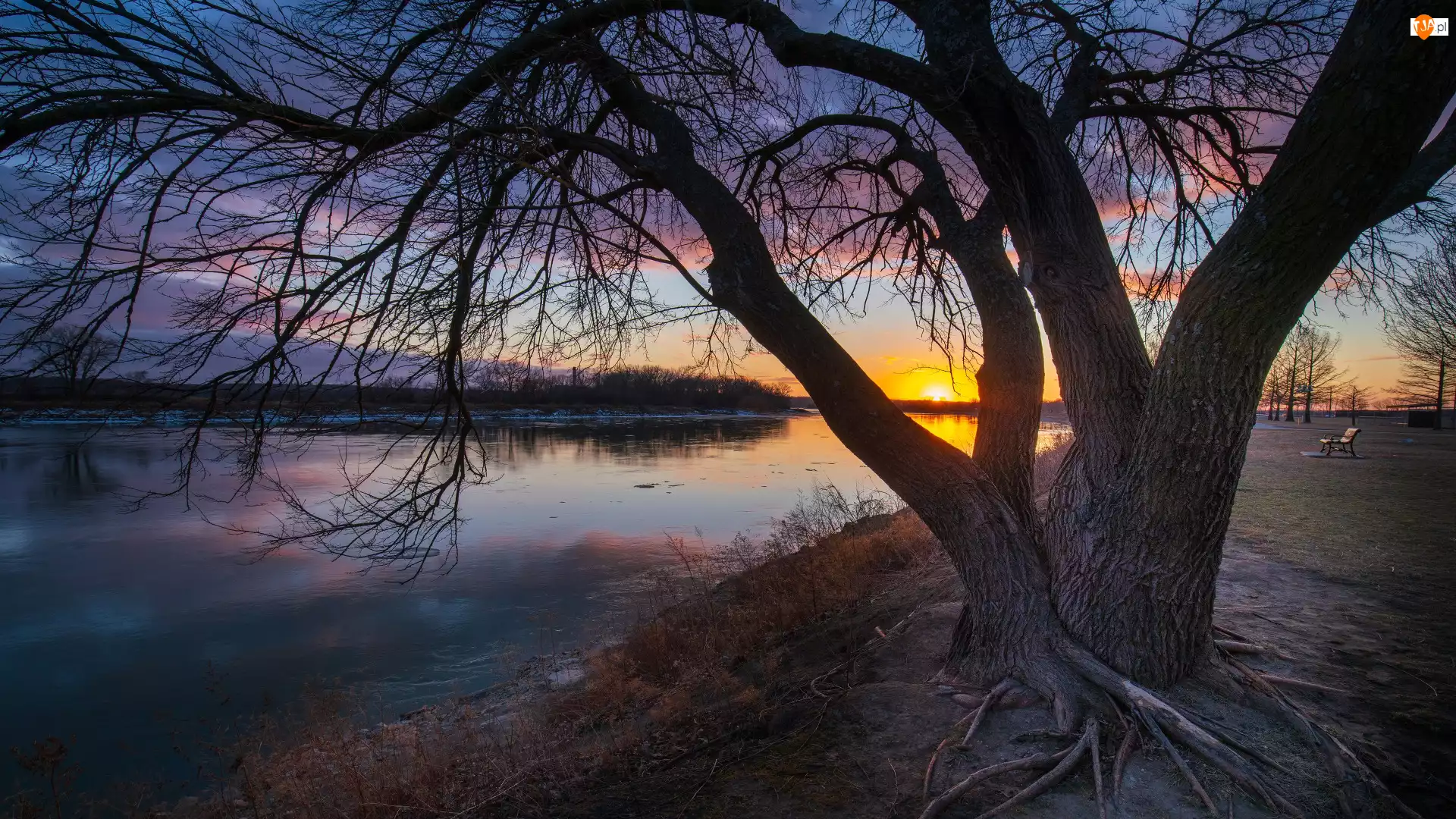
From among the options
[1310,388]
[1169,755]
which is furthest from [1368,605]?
[1310,388]

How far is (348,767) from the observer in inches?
194

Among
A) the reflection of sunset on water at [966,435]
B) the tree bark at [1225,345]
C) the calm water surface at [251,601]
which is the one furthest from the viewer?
the reflection of sunset on water at [966,435]

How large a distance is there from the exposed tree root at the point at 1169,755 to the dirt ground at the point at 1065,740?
58mm

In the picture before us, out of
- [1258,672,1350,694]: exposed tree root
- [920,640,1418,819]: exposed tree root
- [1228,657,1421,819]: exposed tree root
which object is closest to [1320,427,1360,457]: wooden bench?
[1258,672,1350,694]: exposed tree root

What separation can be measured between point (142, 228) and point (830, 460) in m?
31.2

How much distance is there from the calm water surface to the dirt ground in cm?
323

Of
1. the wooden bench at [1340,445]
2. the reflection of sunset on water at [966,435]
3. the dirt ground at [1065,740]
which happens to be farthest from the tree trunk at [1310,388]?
the dirt ground at [1065,740]

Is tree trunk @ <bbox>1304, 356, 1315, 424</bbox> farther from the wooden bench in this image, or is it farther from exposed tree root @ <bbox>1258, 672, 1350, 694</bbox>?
exposed tree root @ <bbox>1258, 672, 1350, 694</bbox>

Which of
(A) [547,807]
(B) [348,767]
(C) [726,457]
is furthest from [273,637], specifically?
(C) [726,457]

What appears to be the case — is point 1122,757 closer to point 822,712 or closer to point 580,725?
point 822,712

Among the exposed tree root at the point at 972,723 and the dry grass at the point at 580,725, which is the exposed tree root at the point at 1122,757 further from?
the dry grass at the point at 580,725

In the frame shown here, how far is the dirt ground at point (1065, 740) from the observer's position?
10.2 ft

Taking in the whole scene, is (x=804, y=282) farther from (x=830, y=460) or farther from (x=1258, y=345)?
(x=830, y=460)

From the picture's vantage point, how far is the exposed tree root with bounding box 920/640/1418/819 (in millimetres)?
2916
